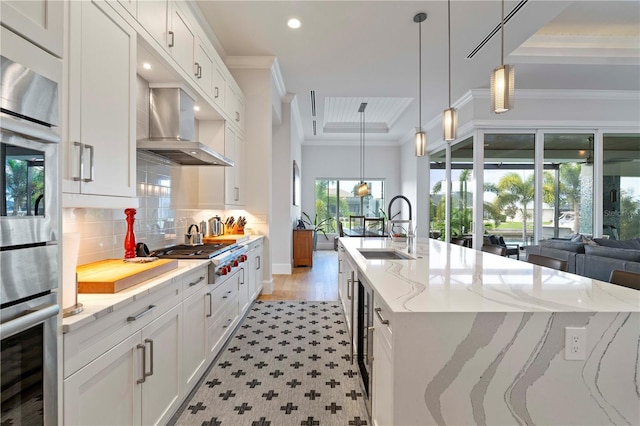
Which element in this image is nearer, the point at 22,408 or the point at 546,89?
the point at 22,408

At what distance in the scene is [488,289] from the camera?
1372 millimetres

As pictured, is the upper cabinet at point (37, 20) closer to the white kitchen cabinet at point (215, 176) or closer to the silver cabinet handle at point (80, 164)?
the silver cabinet handle at point (80, 164)

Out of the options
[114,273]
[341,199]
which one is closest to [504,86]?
[114,273]

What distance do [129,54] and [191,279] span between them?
1326 millimetres

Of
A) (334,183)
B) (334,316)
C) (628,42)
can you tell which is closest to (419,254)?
(334,316)

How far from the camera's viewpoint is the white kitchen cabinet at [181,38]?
219 centimetres

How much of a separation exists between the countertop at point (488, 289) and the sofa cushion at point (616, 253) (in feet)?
6.48

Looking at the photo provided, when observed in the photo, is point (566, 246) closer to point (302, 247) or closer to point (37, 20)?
point (302, 247)

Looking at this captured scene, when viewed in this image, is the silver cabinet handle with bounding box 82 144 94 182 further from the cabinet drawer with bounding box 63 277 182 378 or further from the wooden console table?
the wooden console table

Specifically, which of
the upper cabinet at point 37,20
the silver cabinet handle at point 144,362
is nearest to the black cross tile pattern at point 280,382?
the silver cabinet handle at point 144,362

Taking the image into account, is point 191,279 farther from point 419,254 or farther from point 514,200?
point 514,200

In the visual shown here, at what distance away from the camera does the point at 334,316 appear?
11.3 feet

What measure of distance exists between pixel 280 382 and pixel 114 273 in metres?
A: 1.33

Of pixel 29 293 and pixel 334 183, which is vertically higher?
pixel 334 183
